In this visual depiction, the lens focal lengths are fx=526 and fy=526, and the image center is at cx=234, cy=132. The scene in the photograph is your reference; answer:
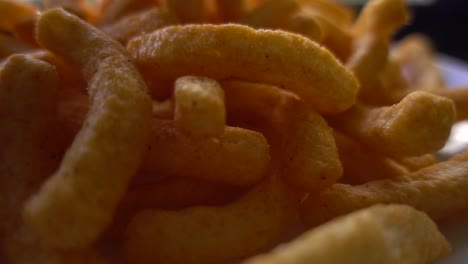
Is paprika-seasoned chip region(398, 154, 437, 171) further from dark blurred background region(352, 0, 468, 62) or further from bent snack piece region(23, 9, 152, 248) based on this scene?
dark blurred background region(352, 0, 468, 62)

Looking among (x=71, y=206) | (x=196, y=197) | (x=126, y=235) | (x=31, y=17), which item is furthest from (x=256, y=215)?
(x=31, y=17)

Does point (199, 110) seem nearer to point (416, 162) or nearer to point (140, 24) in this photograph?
point (140, 24)

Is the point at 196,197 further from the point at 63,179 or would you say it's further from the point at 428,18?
the point at 428,18

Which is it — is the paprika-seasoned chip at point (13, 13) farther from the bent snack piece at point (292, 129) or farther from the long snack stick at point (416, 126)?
the long snack stick at point (416, 126)

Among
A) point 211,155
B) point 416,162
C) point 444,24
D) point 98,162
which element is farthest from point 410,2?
point 98,162

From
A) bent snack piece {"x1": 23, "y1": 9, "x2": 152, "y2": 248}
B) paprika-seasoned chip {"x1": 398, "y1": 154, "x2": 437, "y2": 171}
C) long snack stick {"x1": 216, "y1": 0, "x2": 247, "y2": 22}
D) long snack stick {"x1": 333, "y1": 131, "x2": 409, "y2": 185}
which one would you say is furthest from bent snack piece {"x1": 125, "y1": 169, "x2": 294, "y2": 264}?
long snack stick {"x1": 216, "y1": 0, "x2": 247, "y2": 22}

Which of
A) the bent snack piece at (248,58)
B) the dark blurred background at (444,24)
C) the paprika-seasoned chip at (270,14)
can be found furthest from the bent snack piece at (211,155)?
the dark blurred background at (444,24)
